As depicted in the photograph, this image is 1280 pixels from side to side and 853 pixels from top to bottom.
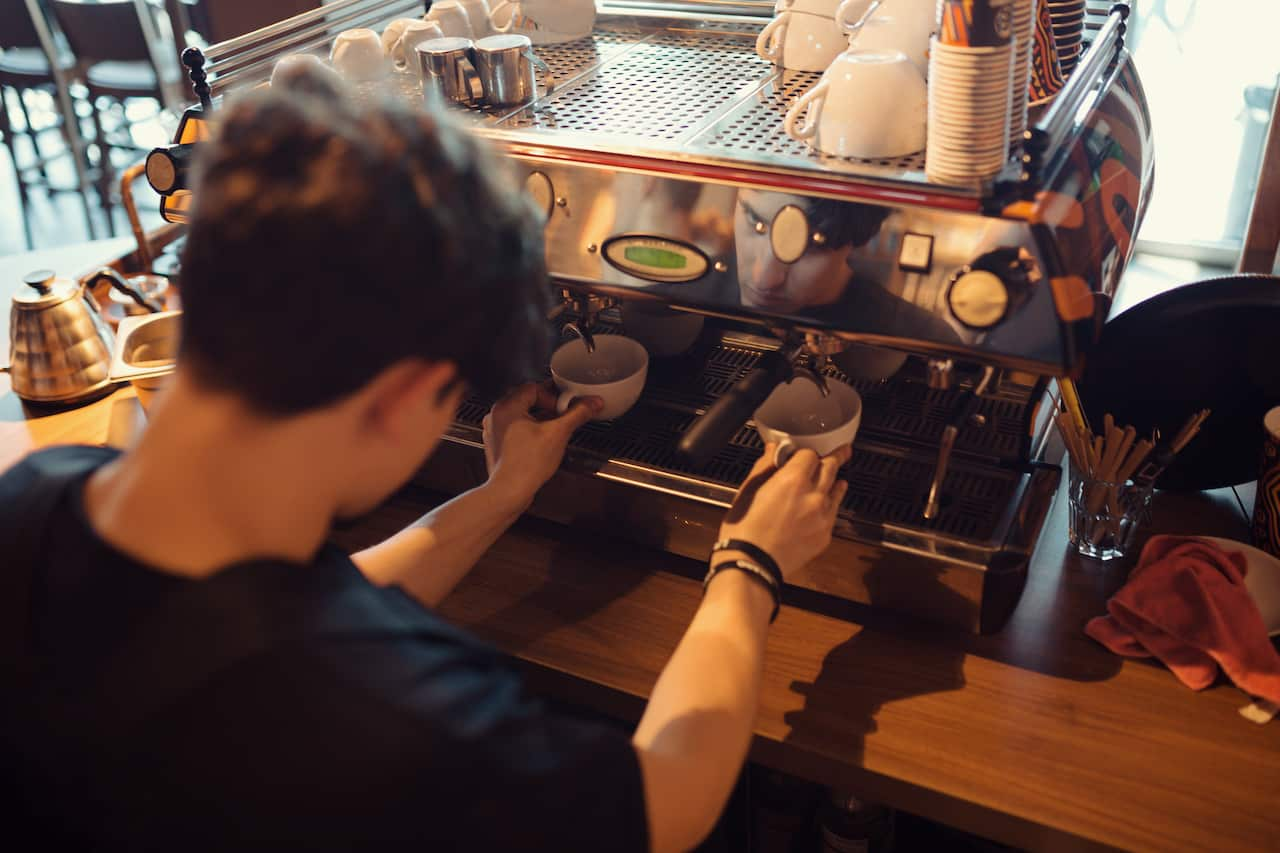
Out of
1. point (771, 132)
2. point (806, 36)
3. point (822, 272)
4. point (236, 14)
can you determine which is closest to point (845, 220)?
point (822, 272)

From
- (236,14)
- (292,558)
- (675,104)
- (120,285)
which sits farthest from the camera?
(236,14)

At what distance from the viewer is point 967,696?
41.8 inches

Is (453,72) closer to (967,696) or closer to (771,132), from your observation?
(771,132)

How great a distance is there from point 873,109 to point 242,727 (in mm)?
712

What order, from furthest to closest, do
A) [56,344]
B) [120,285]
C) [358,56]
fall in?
[120,285]
[56,344]
[358,56]

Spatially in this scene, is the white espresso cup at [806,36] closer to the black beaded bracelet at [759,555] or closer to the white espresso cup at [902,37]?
the white espresso cup at [902,37]

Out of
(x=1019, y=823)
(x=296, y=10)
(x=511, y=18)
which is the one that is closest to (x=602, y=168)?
(x=511, y=18)

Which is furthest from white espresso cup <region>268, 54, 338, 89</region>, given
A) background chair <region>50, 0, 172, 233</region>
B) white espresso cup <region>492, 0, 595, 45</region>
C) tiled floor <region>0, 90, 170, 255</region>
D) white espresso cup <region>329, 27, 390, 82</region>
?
tiled floor <region>0, 90, 170, 255</region>

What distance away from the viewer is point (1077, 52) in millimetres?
1193

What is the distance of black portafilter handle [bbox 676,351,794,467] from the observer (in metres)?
0.98

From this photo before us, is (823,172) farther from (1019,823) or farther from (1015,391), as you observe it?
(1019,823)

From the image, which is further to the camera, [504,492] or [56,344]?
[56,344]

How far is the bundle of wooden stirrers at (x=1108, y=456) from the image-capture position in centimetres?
113

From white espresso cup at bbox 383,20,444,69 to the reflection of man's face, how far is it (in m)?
0.54
